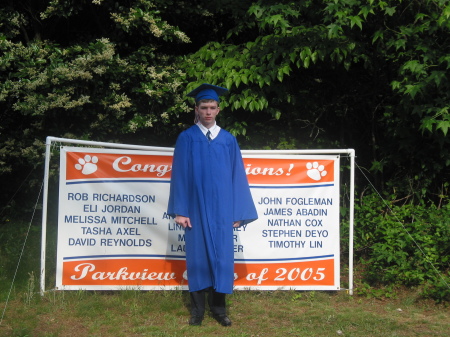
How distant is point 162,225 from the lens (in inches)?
250

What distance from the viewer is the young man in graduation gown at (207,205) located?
5473 millimetres

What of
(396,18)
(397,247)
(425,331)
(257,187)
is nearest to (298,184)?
(257,187)

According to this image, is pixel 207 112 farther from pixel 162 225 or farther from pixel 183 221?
pixel 162 225

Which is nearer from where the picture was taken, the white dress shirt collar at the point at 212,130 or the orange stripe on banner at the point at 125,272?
the white dress shirt collar at the point at 212,130

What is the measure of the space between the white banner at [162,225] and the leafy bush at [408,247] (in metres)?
0.61

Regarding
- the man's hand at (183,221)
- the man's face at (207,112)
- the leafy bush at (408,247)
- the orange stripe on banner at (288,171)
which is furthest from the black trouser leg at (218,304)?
Result: the leafy bush at (408,247)

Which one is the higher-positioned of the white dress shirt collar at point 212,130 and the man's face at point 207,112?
the man's face at point 207,112

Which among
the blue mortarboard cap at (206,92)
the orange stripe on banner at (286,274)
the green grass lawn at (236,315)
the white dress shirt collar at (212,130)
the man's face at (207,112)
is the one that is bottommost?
the green grass lawn at (236,315)

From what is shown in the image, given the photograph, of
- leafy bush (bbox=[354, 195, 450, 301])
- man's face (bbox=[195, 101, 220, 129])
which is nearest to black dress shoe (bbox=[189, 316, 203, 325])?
man's face (bbox=[195, 101, 220, 129])

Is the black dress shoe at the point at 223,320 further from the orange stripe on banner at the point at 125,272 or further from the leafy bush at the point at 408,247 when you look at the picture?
the leafy bush at the point at 408,247

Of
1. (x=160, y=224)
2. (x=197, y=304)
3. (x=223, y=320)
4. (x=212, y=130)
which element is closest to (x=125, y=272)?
(x=160, y=224)

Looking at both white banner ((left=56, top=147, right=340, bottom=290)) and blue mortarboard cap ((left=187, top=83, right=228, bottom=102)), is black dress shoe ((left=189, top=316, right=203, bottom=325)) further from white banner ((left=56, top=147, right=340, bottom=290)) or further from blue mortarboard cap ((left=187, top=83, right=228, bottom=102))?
blue mortarboard cap ((left=187, top=83, right=228, bottom=102))

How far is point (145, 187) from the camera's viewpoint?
248 inches

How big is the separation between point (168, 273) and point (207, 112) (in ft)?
5.79
